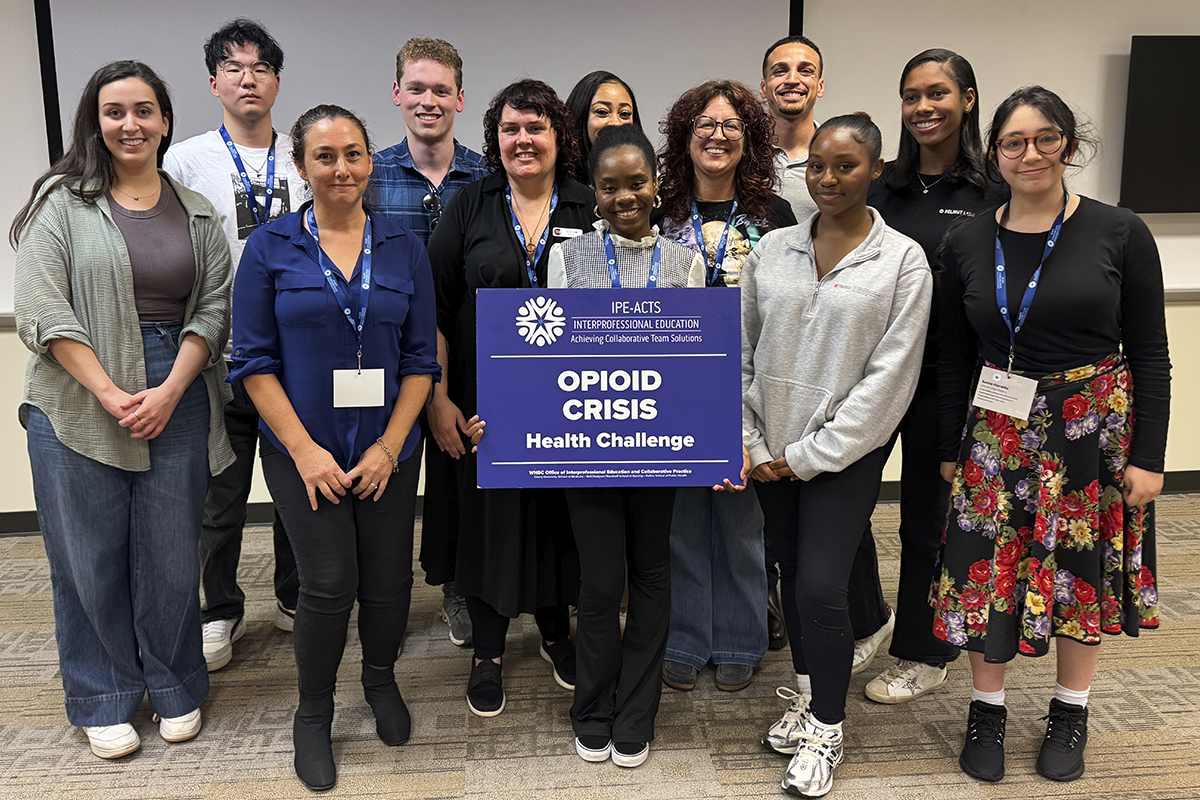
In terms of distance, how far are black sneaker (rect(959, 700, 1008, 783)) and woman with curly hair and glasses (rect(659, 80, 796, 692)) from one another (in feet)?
2.14

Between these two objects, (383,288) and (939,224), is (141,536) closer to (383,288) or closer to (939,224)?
(383,288)

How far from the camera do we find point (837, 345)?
1.99 m

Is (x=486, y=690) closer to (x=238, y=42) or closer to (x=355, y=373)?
(x=355, y=373)

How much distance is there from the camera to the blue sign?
6.59ft

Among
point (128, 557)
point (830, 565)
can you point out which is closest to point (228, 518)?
point (128, 557)

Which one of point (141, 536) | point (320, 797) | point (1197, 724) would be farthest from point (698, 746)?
point (141, 536)

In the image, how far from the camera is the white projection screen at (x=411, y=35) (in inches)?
149

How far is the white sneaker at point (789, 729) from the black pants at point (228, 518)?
1643 mm

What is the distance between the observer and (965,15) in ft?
13.8

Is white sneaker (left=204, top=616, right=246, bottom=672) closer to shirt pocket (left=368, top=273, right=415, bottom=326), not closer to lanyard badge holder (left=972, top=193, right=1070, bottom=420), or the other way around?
shirt pocket (left=368, top=273, right=415, bottom=326)

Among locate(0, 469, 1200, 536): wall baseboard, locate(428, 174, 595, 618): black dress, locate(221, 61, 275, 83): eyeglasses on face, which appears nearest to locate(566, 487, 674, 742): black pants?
locate(428, 174, 595, 618): black dress

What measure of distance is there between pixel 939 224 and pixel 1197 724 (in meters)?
1.64

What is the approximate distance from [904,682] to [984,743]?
0.37 meters

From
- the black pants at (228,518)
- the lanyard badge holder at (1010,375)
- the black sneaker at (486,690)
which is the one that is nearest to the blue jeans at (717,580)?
the black sneaker at (486,690)
